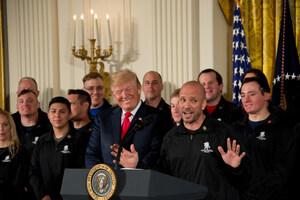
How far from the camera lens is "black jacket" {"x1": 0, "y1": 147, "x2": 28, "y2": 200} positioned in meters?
4.21

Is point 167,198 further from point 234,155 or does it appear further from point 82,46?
point 82,46

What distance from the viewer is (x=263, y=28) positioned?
5324mm

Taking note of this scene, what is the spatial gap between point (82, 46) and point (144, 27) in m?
0.90

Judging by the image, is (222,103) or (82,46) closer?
(222,103)

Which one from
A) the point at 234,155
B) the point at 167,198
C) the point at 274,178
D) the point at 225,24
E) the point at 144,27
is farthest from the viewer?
the point at 144,27

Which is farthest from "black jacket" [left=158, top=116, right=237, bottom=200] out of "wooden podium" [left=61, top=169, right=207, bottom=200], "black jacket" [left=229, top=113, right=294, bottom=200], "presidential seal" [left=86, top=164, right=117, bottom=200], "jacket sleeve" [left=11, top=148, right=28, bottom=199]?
"jacket sleeve" [left=11, top=148, right=28, bottom=199]

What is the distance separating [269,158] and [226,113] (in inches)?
37.1

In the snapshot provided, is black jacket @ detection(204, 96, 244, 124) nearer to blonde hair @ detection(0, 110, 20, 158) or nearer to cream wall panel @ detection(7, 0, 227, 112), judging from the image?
cream wall panel @ detection(7, 0, 227, 112)

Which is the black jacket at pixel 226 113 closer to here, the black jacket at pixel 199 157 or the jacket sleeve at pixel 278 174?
the jacket sleeve at pixel 278 174

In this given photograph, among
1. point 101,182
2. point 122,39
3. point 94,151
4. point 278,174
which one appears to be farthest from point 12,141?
point 122,39

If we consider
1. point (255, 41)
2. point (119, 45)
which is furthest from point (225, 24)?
point (119, 45)

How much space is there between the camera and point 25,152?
4.43 m

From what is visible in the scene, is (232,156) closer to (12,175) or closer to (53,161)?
(53,161)

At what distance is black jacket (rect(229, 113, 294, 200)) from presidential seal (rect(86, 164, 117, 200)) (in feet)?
4.75
